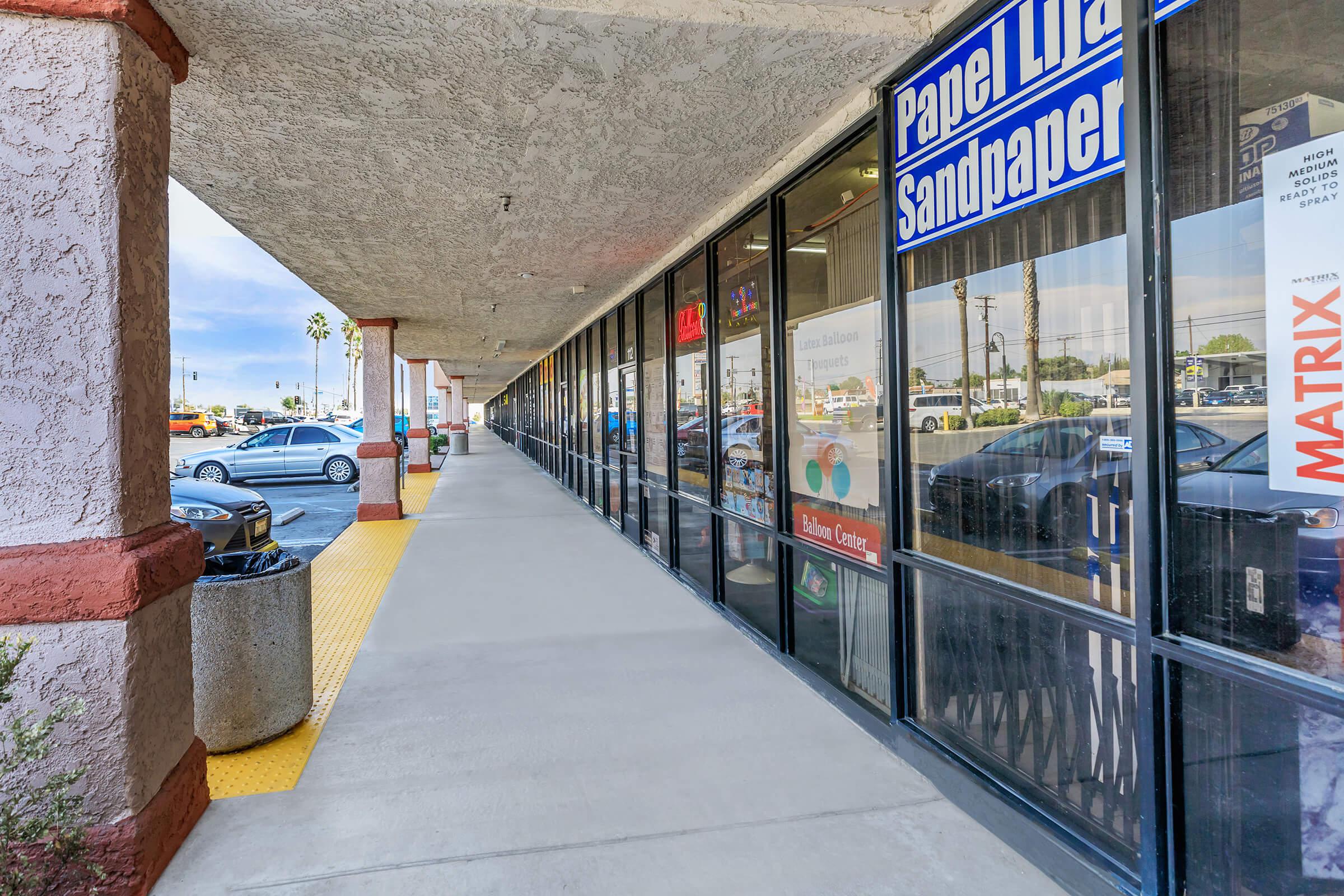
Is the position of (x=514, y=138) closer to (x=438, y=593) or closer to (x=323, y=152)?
(x=323, y=152)

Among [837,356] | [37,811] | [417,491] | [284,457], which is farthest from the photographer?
[284,457]

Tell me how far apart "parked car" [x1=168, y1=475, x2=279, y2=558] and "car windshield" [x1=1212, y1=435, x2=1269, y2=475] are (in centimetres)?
802

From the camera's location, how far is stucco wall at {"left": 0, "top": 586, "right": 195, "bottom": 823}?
2.27 meters

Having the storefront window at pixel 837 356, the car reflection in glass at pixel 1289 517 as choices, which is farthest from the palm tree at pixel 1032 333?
the storefront window at pixel 837 356

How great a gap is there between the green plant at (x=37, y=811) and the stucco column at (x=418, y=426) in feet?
55.0

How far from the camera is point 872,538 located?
3578 millimetres

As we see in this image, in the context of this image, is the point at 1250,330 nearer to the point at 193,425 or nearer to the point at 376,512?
the point at 376,512

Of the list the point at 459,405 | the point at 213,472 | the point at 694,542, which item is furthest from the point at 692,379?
the point at 459,405

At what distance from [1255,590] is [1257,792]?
1.76ft

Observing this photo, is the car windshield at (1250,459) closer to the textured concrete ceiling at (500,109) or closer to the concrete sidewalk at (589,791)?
the concrete sidewalk at (589,791)

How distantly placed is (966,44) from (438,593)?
5518 millimetres

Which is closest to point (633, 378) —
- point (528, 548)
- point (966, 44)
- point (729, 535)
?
point (528, 548)

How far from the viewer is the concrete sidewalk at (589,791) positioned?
2.46 m

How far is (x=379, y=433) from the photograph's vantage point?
36.0ft
